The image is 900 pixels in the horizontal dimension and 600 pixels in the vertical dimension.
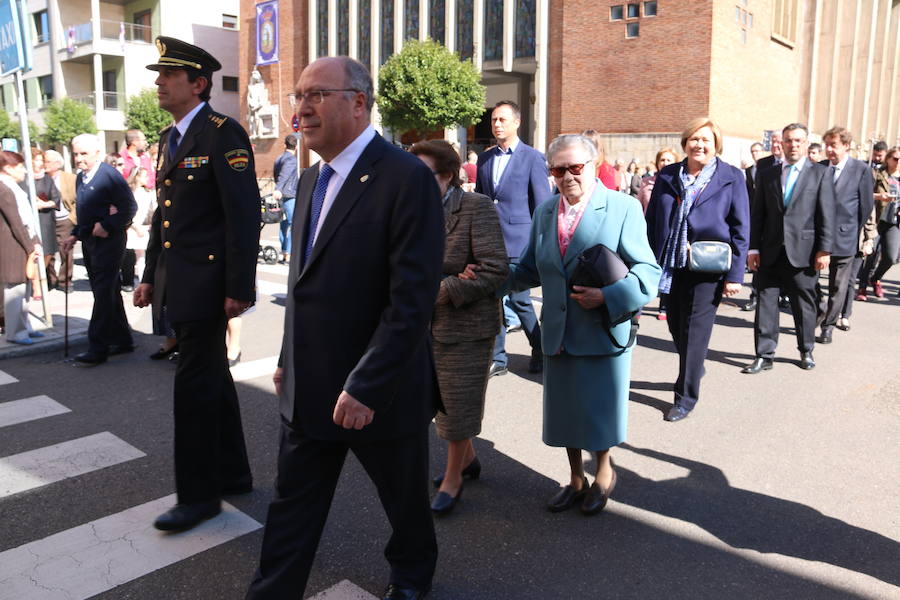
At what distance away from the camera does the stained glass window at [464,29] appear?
36281mm

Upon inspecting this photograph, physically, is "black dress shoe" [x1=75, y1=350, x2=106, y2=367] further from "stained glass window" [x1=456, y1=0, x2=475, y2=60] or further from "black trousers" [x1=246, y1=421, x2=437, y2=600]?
"stained glass window" [x1=456, y1=0, x2=475, y2=60]

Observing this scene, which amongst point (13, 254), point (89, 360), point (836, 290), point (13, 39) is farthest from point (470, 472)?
point (13, 39)

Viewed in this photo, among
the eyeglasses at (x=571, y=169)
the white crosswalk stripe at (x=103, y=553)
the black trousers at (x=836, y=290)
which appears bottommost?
the white crosswalk stripe at (x=103, y=553)

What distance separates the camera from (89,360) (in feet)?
21.6

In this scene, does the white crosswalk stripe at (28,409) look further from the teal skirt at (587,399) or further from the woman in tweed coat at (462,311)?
the teal skirt at (587,399)

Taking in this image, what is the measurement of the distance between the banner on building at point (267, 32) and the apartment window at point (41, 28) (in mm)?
13530

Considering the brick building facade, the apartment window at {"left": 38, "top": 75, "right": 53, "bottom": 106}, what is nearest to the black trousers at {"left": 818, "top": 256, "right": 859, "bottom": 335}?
the brick building facade

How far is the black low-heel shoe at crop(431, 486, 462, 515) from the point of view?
146 inches

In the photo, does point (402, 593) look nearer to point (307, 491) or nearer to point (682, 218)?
point (307, 491)

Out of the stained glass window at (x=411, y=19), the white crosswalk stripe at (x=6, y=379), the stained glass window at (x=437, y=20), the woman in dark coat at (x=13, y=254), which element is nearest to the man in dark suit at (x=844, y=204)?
the white crosswalk stripe at (x=6, y=379)

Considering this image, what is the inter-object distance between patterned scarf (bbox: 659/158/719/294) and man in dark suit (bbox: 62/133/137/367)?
181 inches

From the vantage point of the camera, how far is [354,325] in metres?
2.38

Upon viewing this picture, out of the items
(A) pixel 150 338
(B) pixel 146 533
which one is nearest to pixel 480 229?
(B) pixel 146 533

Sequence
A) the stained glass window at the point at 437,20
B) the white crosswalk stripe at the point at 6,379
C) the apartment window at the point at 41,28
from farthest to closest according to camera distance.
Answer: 1. the apartment window at the point at 41,28
2. the stained glass window at the point at 437,20
3. the white crosswalk stripe at the point at 6,379
